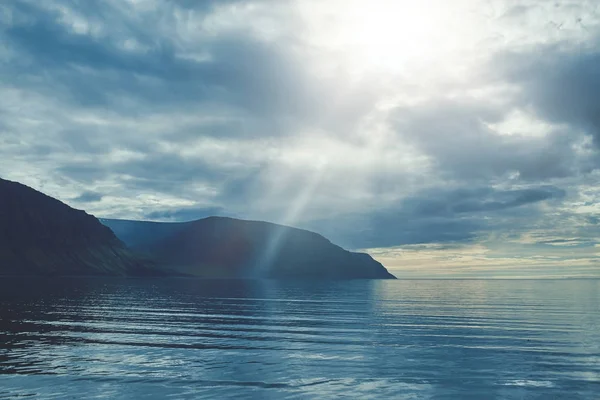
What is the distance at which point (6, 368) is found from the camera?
32.5 metres

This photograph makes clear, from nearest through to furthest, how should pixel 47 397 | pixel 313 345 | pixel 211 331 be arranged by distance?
pixel 47 397 < pixel 313 345 < pixel 211 331

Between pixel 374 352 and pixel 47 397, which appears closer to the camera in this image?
pixel 47 397

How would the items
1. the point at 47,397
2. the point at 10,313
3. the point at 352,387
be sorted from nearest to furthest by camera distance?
the point at 47,397 < the point at 352,387 < the point at 10,313

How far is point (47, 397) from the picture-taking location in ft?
86.9

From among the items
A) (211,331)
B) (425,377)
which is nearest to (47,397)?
(425,377)

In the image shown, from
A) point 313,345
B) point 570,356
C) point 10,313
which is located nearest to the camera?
point 570,356

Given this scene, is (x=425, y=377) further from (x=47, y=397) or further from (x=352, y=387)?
(x=47, y=397)

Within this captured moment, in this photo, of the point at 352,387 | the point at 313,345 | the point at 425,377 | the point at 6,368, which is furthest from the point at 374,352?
the point at 6,368

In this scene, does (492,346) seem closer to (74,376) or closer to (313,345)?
(313,345)

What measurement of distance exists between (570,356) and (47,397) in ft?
123

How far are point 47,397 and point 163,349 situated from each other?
15234 mm

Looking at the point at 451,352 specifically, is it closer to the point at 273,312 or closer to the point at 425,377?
the point at 425,377

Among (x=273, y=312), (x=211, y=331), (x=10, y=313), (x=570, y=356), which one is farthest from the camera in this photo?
(x=273, y=312)

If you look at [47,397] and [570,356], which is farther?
[570,356]
